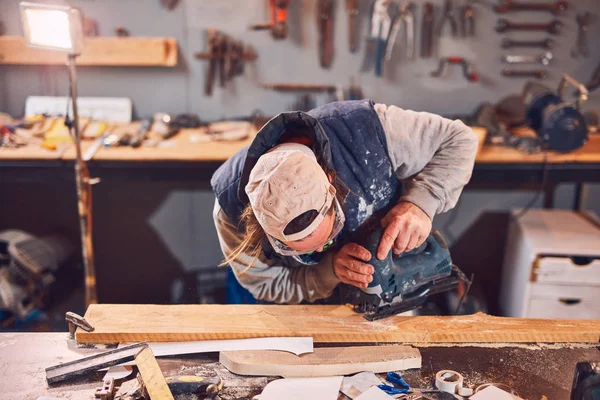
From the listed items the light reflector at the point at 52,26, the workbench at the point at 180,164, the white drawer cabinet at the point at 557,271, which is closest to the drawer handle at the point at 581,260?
the white drawer cabinet at the point at 557,271

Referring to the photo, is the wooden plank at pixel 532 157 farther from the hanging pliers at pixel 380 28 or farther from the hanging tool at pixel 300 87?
the hanging tool at pixel 300 87

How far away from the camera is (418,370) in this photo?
4.71 ft

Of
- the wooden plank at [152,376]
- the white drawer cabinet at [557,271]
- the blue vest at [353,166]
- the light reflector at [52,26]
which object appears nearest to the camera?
the wooden plank at [152,376]

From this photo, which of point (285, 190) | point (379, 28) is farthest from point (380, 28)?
point (285, 190)

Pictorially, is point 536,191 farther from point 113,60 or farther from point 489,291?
point 113,60

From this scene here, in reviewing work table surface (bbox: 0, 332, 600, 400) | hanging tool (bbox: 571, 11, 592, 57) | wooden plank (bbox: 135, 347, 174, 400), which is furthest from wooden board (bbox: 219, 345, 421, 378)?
hanging tool (bbox: 571, 11, 592, 57)

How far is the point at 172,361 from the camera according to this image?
1.45m

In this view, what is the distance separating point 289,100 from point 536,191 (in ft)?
5.44

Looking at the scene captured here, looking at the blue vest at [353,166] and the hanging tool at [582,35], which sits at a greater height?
the hanging tool at [582,35]

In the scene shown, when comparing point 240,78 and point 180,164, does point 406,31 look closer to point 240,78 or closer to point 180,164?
point 240,78

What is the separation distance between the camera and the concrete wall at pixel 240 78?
134 inches

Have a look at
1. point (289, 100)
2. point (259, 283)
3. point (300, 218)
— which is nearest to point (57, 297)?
point (289, 100)

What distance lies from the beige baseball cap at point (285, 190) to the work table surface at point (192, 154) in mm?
1507

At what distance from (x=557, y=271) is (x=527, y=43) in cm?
140
